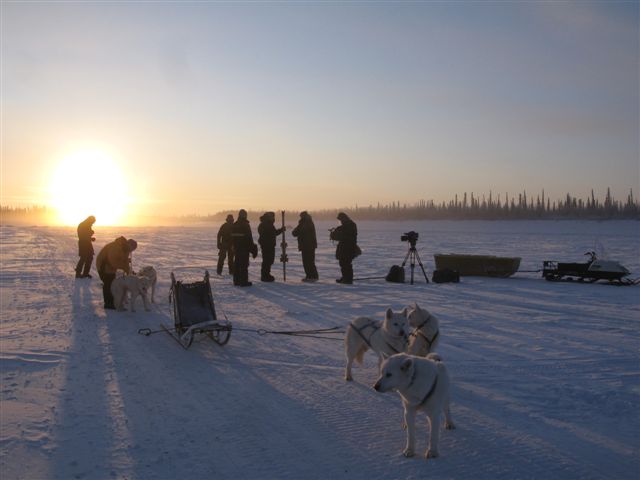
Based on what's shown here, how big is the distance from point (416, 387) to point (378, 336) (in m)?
1.52

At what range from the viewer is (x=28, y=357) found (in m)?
6.58

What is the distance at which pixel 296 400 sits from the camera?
5195 millimetres

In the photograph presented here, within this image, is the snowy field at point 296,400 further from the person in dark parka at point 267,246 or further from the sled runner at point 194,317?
the person in dark parka at point 267,246

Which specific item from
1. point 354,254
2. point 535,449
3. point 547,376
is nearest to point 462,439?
point 535,449

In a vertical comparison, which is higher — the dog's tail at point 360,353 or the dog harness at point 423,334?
the dog harness at point 423,334

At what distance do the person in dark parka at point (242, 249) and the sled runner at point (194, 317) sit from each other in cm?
514

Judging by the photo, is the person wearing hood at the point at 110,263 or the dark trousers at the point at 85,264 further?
the dark trousers at the point at 85,264

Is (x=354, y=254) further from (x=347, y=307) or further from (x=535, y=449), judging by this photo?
(x=535, y=449)

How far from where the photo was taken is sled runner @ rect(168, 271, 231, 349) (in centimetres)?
702

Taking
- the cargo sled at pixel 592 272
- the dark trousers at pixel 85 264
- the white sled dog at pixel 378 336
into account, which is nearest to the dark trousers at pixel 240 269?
the dark trousers at pixel 85 264

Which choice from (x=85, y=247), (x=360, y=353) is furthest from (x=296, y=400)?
(x=85, y=247)

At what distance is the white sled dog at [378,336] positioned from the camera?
5.26 metres

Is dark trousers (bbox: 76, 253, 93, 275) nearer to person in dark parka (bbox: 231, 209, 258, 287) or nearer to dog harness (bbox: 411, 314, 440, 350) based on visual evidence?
person in dark parka (bbox: 231, 209, 258, 287)

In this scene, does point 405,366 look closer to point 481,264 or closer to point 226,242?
point 226,242
